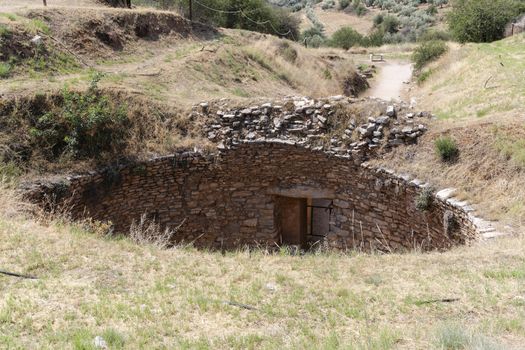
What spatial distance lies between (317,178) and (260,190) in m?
1.35

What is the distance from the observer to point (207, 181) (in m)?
11.5

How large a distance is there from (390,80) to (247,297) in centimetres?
2112

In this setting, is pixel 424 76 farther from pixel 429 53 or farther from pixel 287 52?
pixel 287 52

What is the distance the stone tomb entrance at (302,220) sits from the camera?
463 inches

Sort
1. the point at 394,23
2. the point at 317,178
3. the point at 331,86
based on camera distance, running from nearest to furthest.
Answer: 1. the point at 317,178
2. the point at 331,86
3. the point at 394,23

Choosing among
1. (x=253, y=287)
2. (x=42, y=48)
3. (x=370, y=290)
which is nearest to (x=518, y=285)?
(x=370, y=290)

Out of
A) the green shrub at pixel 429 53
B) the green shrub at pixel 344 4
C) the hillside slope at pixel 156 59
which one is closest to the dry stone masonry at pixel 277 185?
the hillside slope at pixel 156 59

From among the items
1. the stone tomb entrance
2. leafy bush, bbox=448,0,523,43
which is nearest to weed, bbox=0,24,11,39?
the stone tomb entrance

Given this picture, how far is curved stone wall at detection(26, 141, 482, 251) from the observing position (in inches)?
398

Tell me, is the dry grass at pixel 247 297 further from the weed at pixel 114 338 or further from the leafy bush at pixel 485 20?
the leafy bush at pixel 485 20

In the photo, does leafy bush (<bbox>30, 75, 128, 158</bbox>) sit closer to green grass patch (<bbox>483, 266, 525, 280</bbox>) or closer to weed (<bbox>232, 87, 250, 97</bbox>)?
weed (<bbox>232, 87, 250, 97</bbox>)

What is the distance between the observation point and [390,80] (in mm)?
24734

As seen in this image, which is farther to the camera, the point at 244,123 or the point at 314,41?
the point at 314,41

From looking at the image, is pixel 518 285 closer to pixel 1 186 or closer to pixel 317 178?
pixel 317 178
